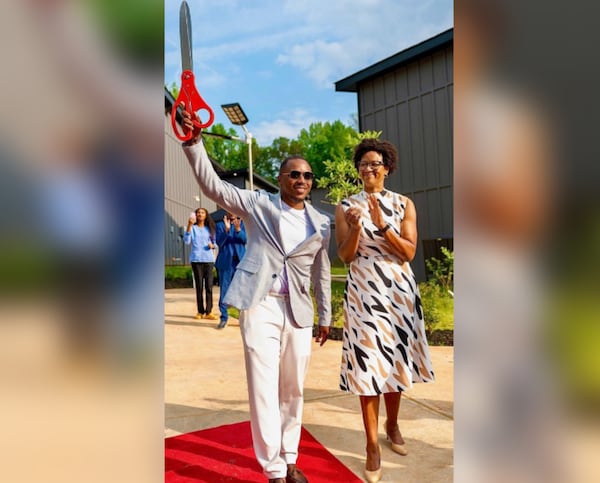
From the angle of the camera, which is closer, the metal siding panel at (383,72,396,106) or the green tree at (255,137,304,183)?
the metal siding panel at (383,72,396,106)

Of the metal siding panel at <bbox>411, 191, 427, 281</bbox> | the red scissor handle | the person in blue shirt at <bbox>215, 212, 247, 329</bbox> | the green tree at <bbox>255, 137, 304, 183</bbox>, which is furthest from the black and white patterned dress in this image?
the green tree at <bbox>255, 137, 304, 183</bbox>

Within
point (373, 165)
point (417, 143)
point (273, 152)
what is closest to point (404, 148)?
point (417, 143)

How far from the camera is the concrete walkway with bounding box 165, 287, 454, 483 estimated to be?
3195mm

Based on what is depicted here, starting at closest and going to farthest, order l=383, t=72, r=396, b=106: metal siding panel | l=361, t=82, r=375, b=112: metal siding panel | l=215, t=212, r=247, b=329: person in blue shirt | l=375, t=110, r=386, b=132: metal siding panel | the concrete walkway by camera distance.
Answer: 1. the concrete walkway
2. l=215, t=212, r=247, b=329: person in blue shirt
3. l=383, t=72, r=396, b=106: metal siding panel
4. l=375, t=110, r=386, b=132: metal siding panel
5. l=361, t=82, r=375, b=112: metal siding panel

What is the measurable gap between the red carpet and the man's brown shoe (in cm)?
8

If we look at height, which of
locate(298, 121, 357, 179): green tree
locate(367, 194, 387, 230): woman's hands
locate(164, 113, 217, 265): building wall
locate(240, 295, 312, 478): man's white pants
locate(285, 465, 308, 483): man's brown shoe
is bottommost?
locate(285, 465, 308, 483): man's brown shoe

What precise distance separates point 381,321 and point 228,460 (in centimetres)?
139

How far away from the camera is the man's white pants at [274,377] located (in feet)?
8.63

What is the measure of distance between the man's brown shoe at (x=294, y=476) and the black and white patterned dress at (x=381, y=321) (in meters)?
0.57

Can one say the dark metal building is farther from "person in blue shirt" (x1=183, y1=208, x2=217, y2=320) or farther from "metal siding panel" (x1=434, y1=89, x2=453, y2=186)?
"person in blue shirt" (x1=183, y1=208, x2=217, y2=320)

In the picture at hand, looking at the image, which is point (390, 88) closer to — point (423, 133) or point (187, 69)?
point (423, 133)

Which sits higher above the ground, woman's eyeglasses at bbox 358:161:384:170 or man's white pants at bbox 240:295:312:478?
woman's eyeglasses at bbox 358:161:384:170
